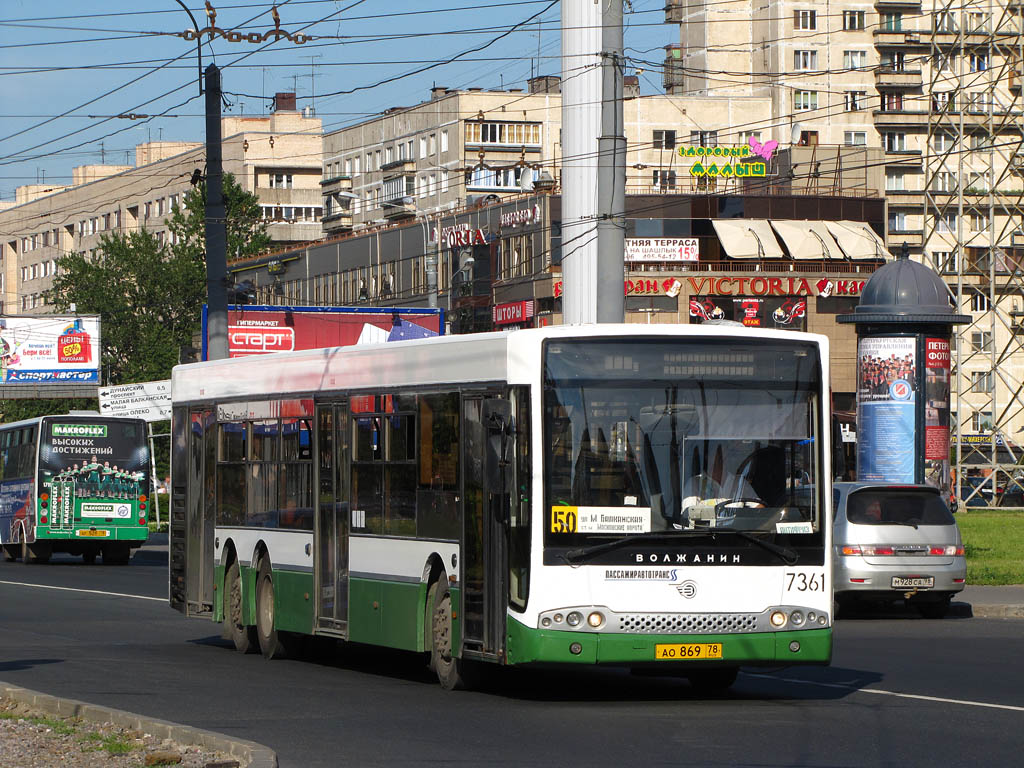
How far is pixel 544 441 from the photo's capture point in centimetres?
1315

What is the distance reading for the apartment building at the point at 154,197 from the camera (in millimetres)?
125000

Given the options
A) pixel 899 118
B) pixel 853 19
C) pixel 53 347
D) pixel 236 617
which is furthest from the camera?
pixel 853 19

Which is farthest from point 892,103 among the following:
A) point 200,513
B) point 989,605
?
point 200,513

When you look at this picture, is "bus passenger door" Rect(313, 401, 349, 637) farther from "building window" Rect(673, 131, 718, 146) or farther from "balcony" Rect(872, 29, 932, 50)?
"balcony" Rect(872, 29, 932, 50)

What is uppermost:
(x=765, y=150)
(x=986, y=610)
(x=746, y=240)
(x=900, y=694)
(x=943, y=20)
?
(x=943, y=20)

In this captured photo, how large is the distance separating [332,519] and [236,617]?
261cm

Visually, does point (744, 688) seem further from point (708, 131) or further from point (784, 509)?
point (708, 131)

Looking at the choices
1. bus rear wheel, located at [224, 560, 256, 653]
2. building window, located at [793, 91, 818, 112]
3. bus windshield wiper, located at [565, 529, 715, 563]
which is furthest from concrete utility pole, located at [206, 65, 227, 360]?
building window, located at [793, 91, 818, 112]

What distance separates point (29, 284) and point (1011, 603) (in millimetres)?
132600

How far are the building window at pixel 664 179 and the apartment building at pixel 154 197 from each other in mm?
26406

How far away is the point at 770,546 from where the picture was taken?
1345cm

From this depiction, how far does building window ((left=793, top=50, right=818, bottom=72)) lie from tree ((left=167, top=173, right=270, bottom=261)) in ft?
101

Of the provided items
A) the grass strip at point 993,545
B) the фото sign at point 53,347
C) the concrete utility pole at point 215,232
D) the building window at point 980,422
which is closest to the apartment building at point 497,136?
the building window at point 980,422

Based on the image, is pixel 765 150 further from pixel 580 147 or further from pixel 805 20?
pixel 580 147
